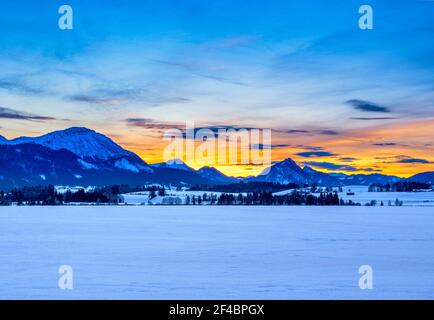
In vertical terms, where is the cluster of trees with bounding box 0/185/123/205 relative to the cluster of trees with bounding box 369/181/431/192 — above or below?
below

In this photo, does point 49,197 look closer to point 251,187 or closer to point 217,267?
point 251,187

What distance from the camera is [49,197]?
72500mm

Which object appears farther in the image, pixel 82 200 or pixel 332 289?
pixel 82 200

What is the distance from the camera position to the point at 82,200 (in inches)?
2815

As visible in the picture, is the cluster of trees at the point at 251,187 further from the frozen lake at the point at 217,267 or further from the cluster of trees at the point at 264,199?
the frozen lake at the point at 217,267

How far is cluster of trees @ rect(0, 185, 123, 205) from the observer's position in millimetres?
70688

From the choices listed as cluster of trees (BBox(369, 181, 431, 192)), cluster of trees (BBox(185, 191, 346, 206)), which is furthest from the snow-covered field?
cluster of trees (BBox(185, 191, 346, 206))

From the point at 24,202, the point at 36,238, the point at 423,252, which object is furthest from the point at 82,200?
the point at 423,252

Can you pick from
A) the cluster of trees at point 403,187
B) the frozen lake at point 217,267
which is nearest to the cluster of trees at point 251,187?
the cluster of trees at point 403,187

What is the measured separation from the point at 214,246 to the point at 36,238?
5813 millimetres

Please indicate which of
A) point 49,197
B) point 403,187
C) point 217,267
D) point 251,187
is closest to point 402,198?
point 403,187

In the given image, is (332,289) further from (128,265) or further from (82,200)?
(82,200)

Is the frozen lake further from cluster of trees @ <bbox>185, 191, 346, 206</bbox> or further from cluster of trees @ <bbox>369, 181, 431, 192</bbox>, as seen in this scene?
cluster of trees @ <bbox>369, 181, 431, 192</bbox>

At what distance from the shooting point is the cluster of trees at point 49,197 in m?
70.7
